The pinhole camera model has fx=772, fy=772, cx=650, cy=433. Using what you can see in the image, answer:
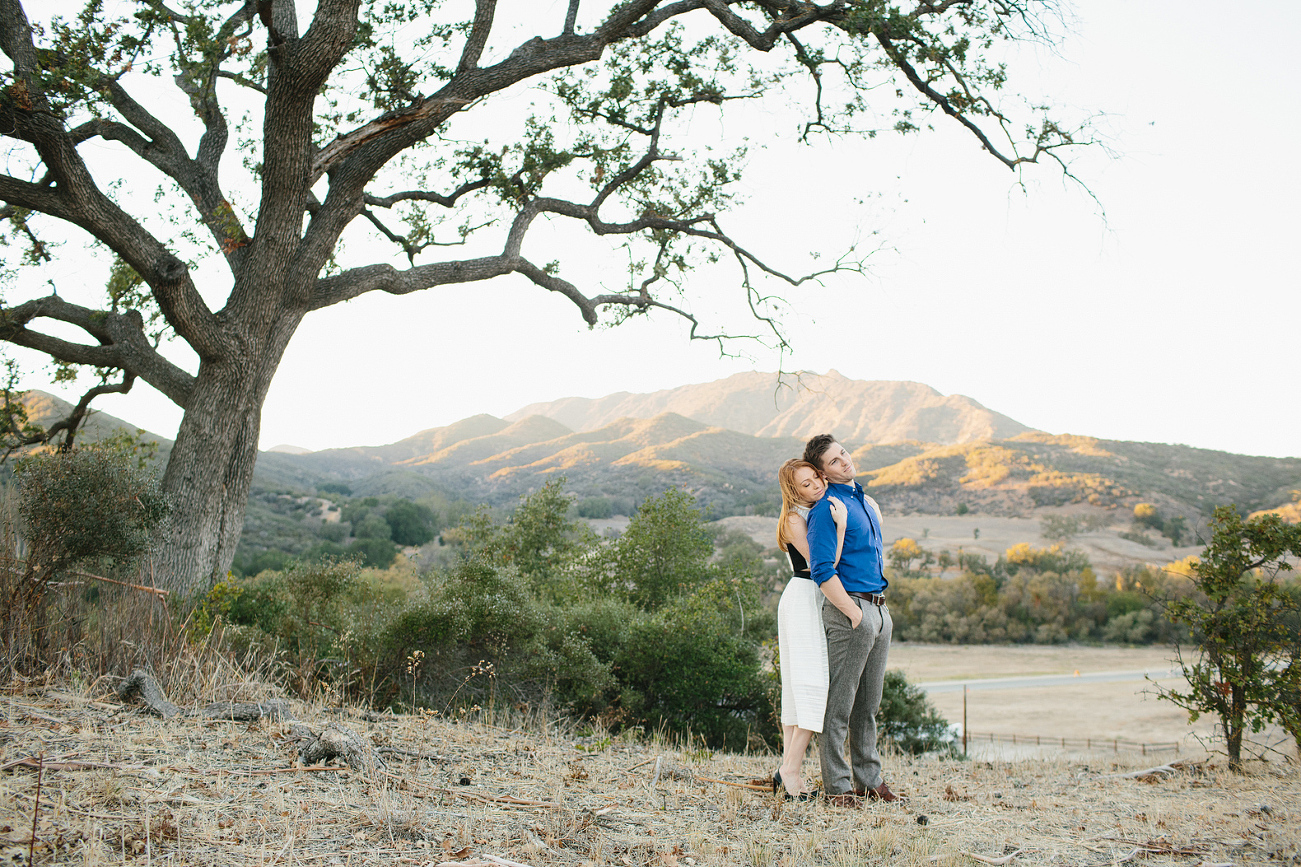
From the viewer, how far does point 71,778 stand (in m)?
3.07

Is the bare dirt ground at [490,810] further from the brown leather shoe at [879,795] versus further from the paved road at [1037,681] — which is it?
the paved road at [1037,681]

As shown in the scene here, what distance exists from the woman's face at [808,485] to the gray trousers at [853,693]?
23.1 inches

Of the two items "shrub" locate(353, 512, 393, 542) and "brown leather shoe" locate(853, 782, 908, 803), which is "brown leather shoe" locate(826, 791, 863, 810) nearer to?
"brown leather shoe" locate(853, 782, 908, 803)

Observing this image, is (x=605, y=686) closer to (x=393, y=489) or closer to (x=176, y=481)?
(x=176, y=481)

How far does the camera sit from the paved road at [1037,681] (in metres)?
37.2

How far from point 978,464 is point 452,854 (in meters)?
93.6

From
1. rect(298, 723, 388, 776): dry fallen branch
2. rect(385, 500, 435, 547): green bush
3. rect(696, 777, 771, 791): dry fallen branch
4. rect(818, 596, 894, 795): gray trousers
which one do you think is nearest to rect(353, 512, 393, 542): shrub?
rect(385, 500, 435, 547): green bush

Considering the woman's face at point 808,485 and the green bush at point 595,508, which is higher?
the woman's face at point 808,485

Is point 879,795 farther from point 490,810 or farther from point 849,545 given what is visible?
point 490,810

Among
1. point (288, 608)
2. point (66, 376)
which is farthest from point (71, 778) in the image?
point (66, 376)

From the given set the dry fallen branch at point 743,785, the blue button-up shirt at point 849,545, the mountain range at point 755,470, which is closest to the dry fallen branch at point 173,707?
the dry fallen branch at point 743,785

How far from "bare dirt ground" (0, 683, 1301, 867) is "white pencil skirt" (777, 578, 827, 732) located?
1.48 feet

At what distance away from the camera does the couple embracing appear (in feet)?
13.5

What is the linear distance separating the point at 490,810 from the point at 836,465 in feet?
8.21
